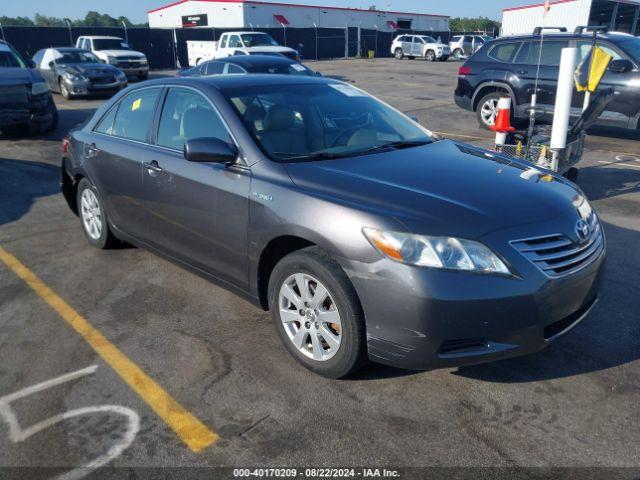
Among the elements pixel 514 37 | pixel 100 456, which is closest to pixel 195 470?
pixel 100 456

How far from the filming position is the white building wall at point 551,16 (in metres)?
39.4

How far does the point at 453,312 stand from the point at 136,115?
3177mm

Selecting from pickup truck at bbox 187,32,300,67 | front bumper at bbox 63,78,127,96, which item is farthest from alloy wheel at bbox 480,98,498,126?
front bumper at bbox 63,78,127,96

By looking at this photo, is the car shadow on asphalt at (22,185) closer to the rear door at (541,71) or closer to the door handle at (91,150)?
the door handle at (91,150)

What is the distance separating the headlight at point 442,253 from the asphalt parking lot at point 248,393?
81cm

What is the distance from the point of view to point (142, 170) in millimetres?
4277

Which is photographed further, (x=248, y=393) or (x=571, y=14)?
(x=571, y=14)

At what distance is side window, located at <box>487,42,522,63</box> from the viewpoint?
429 inches

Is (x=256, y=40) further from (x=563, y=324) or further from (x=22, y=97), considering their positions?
(x=563, y=324)

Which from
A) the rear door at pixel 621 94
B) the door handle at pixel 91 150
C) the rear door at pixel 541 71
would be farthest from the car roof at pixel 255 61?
the door handle at pixel 91 150

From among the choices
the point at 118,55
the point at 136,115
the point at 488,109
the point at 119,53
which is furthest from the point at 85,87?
the point at 136,115

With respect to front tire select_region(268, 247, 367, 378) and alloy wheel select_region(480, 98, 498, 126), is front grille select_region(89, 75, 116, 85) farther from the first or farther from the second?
front tire select_region(268, 247, 367, 378)

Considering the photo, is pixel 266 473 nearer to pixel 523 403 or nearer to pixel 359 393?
pixel 359 393

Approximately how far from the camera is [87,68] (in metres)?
17.0
